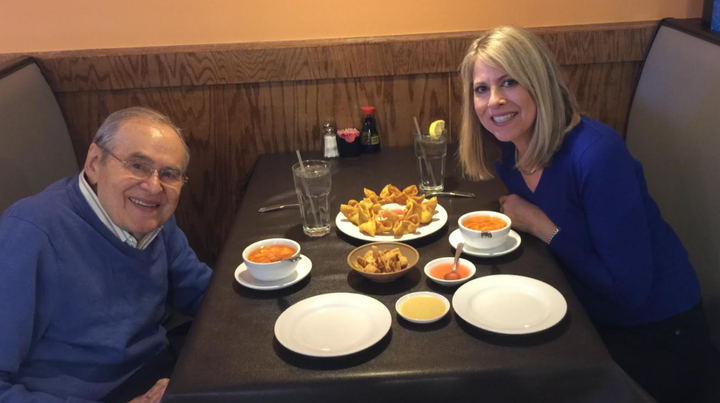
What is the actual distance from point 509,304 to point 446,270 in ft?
0.60

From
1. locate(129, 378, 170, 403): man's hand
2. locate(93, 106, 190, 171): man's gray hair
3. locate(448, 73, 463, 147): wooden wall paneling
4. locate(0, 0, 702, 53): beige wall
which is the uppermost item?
locate(0, 0, 702, 53): beige wall

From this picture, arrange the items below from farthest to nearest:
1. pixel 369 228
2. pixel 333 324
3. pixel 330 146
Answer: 1. pixel 330 146
2. pixel 369 228
3. pixel 333 324

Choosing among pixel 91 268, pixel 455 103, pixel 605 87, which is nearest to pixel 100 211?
pixel 91 268

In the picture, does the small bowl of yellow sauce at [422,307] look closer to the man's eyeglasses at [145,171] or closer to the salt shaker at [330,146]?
the man's eyeglasses at [145,171]

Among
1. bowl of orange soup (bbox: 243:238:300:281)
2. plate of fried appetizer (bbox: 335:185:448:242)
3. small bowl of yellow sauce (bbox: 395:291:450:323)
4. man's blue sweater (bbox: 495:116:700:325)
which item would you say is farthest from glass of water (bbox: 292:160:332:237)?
man's blue sweater (bbox: 495:116:700:325)

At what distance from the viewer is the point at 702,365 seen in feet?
4.92

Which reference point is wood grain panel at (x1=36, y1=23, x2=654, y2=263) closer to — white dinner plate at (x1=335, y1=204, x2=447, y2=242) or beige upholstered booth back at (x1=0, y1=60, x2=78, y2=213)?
beige upholstered booth back at (x1=0, y1=60, x2=78, y2=213)

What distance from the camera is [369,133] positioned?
228cm

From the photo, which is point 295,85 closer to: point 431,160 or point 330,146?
point 330,146

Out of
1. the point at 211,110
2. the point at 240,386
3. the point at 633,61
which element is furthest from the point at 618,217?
the point at 211,110

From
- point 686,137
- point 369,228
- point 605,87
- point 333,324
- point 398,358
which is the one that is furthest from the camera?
point 605,87

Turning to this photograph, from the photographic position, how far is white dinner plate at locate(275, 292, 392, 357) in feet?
3.61

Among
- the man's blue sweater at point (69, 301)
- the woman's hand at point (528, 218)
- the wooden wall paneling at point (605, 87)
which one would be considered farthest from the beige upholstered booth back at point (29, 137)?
the wooden wall paneling at point (605, 87)

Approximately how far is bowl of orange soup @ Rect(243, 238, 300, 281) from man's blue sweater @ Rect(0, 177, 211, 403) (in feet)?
1.08
